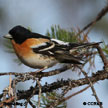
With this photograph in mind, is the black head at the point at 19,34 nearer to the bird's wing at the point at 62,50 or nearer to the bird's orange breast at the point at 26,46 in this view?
the bird's orange breast at the point at 26,46

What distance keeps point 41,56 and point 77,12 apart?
101 inches

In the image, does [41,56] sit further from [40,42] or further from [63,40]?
[63,40]

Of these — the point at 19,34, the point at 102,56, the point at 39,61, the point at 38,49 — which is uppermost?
the point at 19,34

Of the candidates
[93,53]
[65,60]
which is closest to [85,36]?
[93,53]

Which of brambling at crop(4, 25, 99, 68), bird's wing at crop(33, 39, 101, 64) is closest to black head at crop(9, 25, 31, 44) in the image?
brambling at crop(4, 25, 99, 68)

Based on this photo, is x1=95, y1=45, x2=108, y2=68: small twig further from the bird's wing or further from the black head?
the black head

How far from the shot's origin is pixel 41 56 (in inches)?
118

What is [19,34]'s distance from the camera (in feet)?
10.6

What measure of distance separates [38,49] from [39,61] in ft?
0.54

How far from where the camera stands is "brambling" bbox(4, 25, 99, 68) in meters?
2.86

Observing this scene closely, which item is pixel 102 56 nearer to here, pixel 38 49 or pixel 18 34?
pixel 38 49

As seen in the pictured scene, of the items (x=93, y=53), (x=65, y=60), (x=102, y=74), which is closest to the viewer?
(x=102, y=74)

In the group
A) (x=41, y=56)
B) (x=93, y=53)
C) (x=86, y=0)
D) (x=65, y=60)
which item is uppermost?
(x=86, y=0)

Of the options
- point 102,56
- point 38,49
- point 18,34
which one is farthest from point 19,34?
point 102,56
